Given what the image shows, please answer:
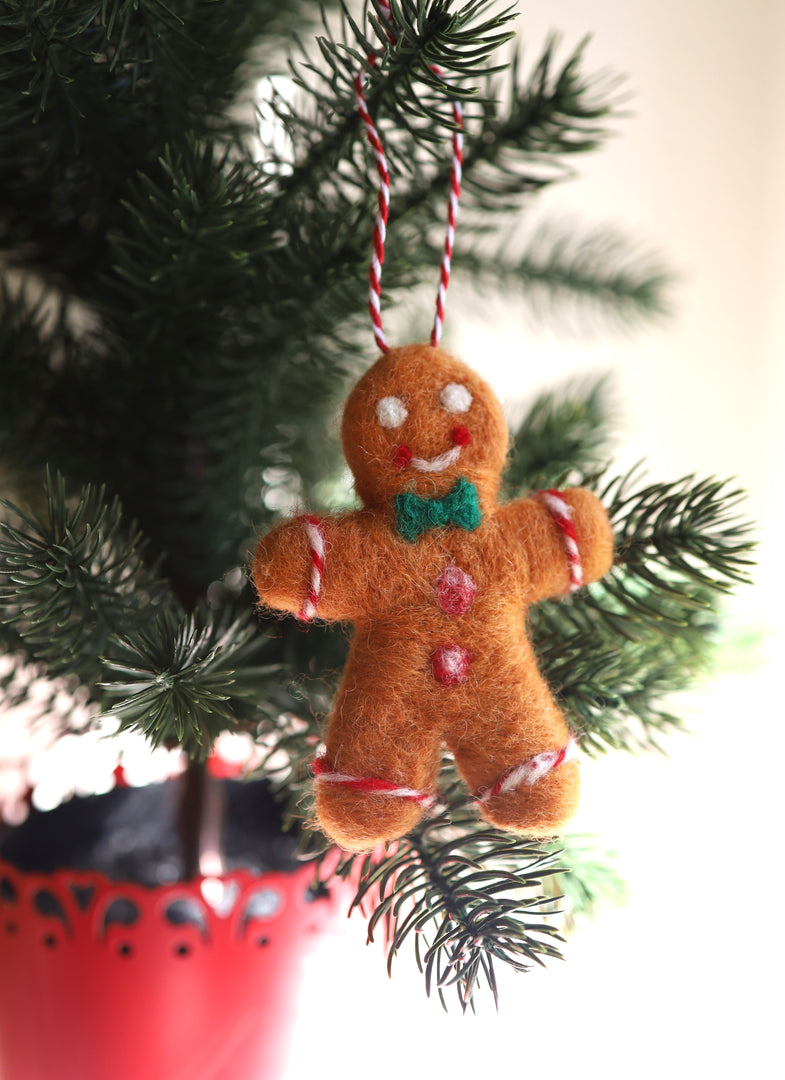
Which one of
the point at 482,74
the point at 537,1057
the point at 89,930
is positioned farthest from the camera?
the point at 537,1057

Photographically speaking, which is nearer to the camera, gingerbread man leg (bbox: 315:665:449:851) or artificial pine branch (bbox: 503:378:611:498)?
gingerbread man leg (bbox: 315:665:449:851)

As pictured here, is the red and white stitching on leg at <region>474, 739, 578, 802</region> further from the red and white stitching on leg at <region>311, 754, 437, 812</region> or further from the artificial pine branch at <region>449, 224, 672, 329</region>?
the artificial pine branch at <region>449, 224, 672, 329</region>

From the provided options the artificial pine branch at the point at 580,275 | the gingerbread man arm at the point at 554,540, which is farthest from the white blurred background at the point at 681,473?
the gingerbread man arm at the point at 554,540

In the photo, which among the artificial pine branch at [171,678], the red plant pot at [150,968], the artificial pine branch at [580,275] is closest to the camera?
the artificial pine branch at [171,678]

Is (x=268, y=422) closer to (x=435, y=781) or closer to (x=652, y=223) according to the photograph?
(x=435, y=781)

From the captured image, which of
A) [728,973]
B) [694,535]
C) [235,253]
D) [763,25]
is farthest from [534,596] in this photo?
[763,25]

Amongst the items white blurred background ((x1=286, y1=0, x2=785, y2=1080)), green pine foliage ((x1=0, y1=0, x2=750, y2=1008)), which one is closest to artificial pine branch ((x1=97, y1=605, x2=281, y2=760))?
green pine foliage ((x1=0, y1=0, x2=750, y2=1008))

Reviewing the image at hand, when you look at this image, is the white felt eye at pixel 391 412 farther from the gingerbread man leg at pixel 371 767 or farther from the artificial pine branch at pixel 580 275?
the artificial pine branch at pixel 580 275
